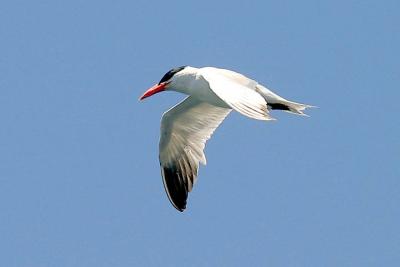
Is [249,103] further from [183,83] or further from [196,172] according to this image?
[196,172]

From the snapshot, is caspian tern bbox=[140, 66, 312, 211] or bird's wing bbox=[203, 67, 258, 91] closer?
bird's wing bbox=[203, 67, 258, 91]

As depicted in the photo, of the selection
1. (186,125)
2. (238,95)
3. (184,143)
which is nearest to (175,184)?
(184,143)

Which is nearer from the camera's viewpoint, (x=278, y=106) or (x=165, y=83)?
(x=278, y=106)

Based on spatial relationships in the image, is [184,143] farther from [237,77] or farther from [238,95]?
[238,95]

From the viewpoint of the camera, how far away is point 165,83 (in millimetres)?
17469

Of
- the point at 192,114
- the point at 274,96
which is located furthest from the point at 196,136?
the point at 274,96

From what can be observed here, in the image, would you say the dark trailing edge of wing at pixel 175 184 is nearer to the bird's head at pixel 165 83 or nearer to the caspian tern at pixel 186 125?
the caspian tern at pixel 186 125

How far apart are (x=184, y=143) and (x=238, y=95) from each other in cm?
432

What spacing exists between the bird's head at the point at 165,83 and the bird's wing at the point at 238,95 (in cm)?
79

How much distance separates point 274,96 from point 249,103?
2216mm

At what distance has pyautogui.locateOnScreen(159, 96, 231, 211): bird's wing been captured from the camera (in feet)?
61.2

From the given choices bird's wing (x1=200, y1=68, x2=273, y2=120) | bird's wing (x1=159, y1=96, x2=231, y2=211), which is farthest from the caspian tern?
bird's wing (x1=200, y1=68, x2=273, y2=120)

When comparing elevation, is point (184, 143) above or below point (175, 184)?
above

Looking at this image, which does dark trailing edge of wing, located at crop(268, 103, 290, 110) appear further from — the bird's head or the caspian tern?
the bird's head
